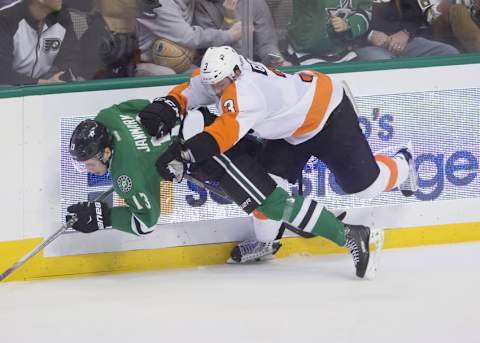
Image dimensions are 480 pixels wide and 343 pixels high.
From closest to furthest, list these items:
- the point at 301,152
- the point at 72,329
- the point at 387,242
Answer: the point at 72,329
the point at 301,152
the point at 387,242

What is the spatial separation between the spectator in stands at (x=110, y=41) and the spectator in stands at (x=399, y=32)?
115 centimetres

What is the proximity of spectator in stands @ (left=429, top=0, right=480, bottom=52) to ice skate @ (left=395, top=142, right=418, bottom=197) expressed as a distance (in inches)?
23.4

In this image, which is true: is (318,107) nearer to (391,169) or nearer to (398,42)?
(391,169)

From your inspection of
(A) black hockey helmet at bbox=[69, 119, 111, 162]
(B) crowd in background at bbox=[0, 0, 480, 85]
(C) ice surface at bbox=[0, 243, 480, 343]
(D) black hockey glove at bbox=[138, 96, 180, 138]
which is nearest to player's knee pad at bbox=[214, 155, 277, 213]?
(D) black hockey glove at bbox=[138, 96, 180, 138]

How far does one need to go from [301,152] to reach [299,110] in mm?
298

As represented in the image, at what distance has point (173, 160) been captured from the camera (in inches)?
155

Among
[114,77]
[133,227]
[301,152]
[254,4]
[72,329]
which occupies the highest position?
[254,4]

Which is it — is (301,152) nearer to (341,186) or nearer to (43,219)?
(341,186)

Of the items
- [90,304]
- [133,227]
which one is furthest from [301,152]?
[90,304]

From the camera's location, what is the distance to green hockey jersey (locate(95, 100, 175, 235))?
13.5ft

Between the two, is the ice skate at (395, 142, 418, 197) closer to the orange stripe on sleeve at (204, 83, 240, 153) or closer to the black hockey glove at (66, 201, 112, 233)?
the orange stripe on sleeve at (204, 83, 240, 153)

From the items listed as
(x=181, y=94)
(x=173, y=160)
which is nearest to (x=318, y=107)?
(x=181, y=94)

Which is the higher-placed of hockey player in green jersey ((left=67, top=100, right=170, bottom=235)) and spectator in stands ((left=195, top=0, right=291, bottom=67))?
spectator in stands ((left=195, top=0, right=291, bottom=67))

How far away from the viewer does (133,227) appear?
4234 millimetres
